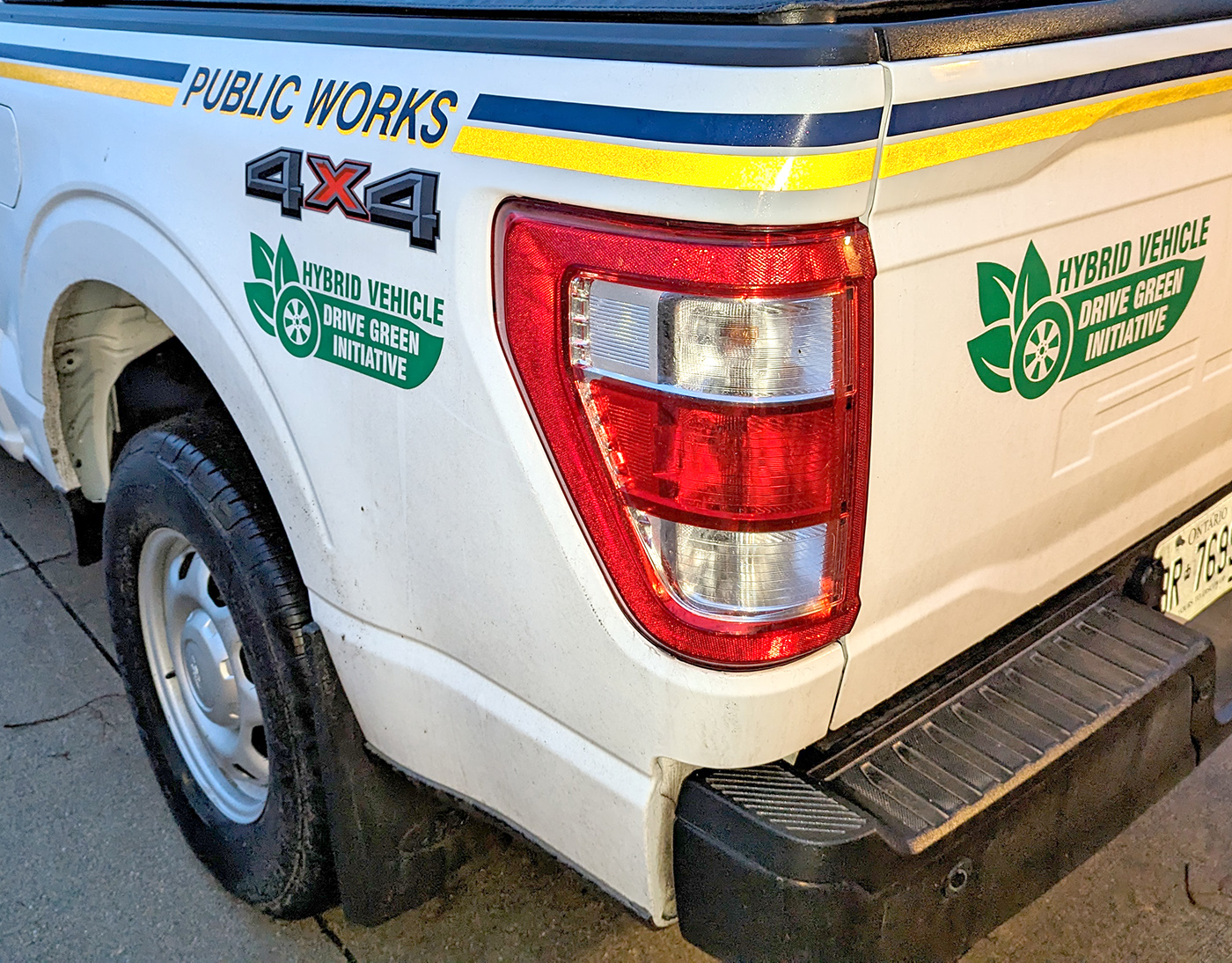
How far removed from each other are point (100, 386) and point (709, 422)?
194 centimetres

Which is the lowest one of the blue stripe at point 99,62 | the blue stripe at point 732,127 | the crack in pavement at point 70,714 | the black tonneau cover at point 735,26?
the crack in pavement at point 70,714

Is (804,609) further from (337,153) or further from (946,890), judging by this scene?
(337,153)

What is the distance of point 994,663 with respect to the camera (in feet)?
5.69

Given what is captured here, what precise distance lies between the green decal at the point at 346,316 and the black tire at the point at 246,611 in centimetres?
37

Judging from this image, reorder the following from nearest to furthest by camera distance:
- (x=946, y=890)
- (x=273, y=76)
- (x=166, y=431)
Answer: (x=946, y=890)
(x=273, y=76)
(x=166, y=431)

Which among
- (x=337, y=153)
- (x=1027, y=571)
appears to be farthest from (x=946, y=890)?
(x=337, y=153)

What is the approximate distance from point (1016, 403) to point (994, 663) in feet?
1.42

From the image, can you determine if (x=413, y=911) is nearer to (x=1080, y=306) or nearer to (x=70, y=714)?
(x=70, y=714)

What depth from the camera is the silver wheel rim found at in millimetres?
2189

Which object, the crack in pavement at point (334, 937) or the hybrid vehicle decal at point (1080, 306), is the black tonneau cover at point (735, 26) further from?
the crack in pavement at point (334, 937)

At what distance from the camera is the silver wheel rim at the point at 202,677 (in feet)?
7.18

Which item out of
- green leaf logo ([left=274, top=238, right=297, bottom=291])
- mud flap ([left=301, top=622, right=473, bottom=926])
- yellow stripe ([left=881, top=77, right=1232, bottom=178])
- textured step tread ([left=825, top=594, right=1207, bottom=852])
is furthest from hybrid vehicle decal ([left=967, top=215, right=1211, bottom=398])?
mud flap ([left=301, top=622, right=473, bottom=926])

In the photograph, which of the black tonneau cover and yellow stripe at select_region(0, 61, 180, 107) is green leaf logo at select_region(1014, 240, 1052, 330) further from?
yellow stripe at select_region(0, 61, 180, 107)

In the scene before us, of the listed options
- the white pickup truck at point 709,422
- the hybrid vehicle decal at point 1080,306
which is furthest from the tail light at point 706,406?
→ the hybrid vehicle decal at point 1080,306
